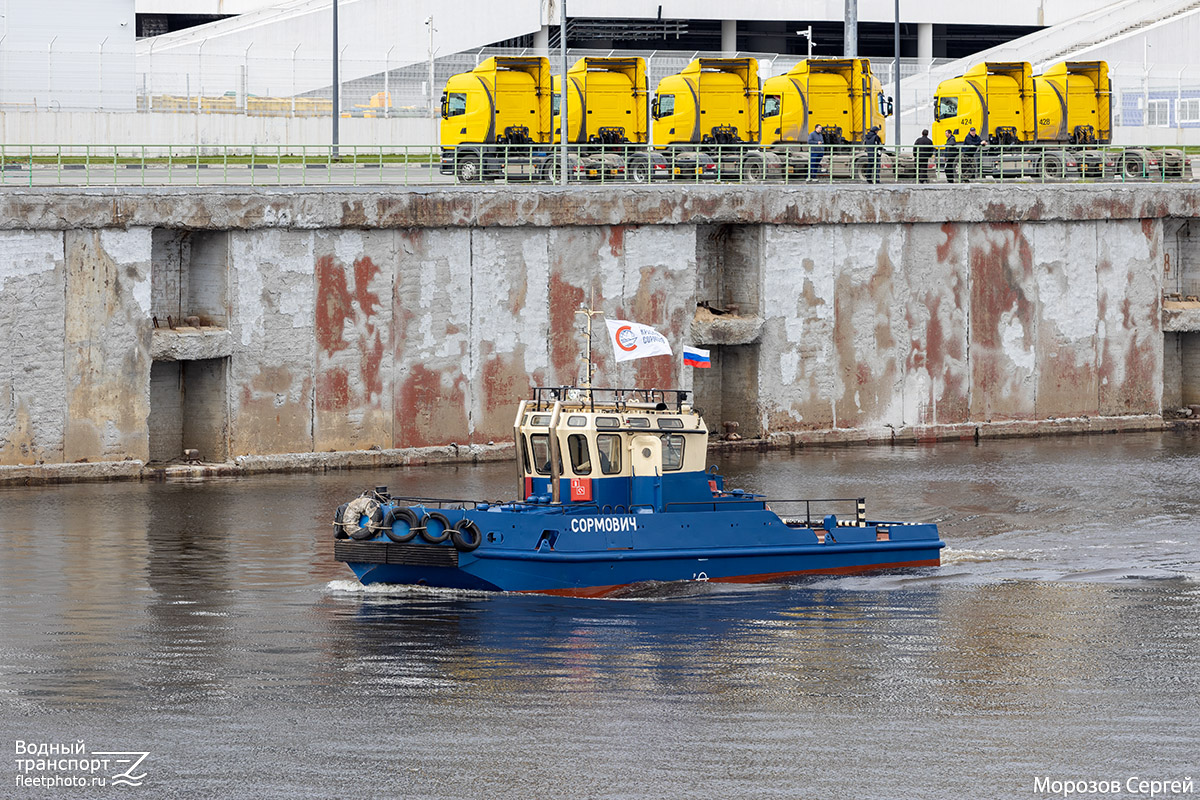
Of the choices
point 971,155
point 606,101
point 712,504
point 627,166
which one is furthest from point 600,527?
point 971,155

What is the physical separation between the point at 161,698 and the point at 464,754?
3.80 meters

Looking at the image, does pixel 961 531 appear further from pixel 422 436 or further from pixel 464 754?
pixel 464 754

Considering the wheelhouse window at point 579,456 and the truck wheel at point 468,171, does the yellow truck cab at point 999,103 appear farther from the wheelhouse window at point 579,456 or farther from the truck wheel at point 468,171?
the wheelhouse window at point 579,456

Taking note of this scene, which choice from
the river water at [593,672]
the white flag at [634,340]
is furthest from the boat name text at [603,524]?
the white flag at [634,340]

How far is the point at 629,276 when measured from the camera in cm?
3872

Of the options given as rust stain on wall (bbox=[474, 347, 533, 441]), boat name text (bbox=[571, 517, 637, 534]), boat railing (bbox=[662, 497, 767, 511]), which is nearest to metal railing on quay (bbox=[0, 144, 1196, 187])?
rust stain on wall (bbox=[474, 347, 533, 441])

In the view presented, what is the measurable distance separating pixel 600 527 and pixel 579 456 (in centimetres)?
121

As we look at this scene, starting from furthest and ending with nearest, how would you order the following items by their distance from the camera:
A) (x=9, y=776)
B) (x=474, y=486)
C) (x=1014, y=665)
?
1. (x=474, y=486)
2. (x=1014, y=665)
3. (x=9, y=776)

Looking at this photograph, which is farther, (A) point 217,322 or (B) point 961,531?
(A) point 217,322

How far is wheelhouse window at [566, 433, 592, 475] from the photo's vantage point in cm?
2356

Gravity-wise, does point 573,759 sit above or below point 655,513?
below

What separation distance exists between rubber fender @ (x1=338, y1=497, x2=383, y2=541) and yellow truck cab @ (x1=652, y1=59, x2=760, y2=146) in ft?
96.7

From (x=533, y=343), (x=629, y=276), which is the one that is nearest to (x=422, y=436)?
(x=533, y=343)

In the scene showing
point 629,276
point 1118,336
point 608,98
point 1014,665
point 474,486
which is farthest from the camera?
point 608,98
